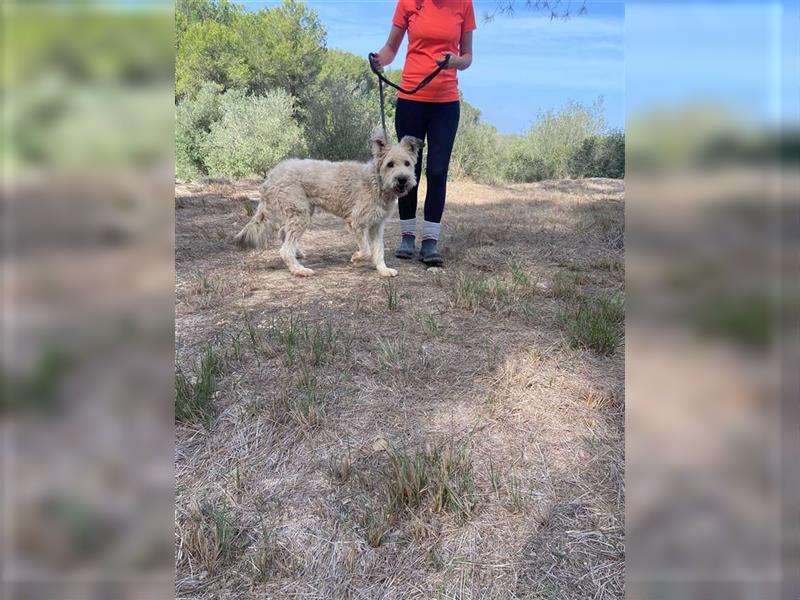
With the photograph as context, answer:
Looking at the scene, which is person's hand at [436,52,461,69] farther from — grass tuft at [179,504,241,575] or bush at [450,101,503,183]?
bush at [450,101,503,183]

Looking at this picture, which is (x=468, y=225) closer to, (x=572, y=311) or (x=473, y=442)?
(x=572, y=311)

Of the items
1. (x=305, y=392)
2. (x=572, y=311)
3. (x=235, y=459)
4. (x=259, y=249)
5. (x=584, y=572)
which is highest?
(x=259, y=249)

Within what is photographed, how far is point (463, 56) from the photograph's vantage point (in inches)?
188

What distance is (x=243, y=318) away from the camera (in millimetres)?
3744

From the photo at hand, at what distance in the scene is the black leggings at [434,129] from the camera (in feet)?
16.1

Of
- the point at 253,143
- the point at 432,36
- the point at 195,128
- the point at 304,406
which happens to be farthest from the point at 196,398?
the point at 195,128

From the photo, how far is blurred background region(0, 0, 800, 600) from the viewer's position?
1.65 ft

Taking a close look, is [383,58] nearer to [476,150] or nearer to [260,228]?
[260,228]

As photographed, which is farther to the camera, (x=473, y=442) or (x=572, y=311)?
(x=572, y=311)

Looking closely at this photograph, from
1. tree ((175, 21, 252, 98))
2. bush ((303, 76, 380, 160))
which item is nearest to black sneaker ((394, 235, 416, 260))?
bush ((303, 76, 380, 160))

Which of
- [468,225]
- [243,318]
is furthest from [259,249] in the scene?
[468,225]

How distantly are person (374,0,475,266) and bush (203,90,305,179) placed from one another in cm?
905
